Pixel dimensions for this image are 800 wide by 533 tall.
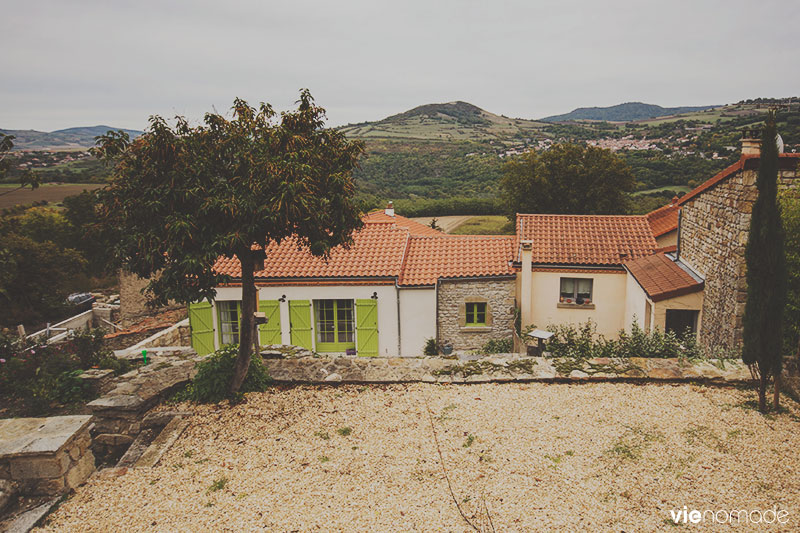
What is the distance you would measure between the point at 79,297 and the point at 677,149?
60.5 meters

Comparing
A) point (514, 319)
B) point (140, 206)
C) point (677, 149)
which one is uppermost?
point (677, 149)

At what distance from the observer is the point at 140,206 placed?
577 cm

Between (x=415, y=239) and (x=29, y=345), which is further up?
(x=415, y=239)

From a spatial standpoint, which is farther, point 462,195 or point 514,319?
point 462,195

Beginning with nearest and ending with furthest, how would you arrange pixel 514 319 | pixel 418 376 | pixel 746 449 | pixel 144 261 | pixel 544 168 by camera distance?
pixel 746 449 < pixel 144 261 < pixel 418 376 < pixel 514 319 < pixel 544 168

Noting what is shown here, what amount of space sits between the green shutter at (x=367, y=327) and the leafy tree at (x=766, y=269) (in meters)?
9.40

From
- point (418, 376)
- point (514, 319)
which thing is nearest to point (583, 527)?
point (418, 376)

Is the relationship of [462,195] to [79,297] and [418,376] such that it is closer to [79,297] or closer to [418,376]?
[79,297]

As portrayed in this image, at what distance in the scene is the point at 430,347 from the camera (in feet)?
44.2

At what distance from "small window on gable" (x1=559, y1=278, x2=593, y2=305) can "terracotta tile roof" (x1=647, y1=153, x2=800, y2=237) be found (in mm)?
2954

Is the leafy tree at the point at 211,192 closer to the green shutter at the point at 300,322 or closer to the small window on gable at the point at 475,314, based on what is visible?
the green shutter at the point at 300,322

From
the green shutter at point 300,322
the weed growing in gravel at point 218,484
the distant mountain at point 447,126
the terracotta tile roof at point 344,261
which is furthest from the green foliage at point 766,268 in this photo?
the distant mountain at point 447,126

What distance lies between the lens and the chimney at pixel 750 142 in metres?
9.09

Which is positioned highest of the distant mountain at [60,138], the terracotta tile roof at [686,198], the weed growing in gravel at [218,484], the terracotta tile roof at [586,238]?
the distant mountain at [60,138]
